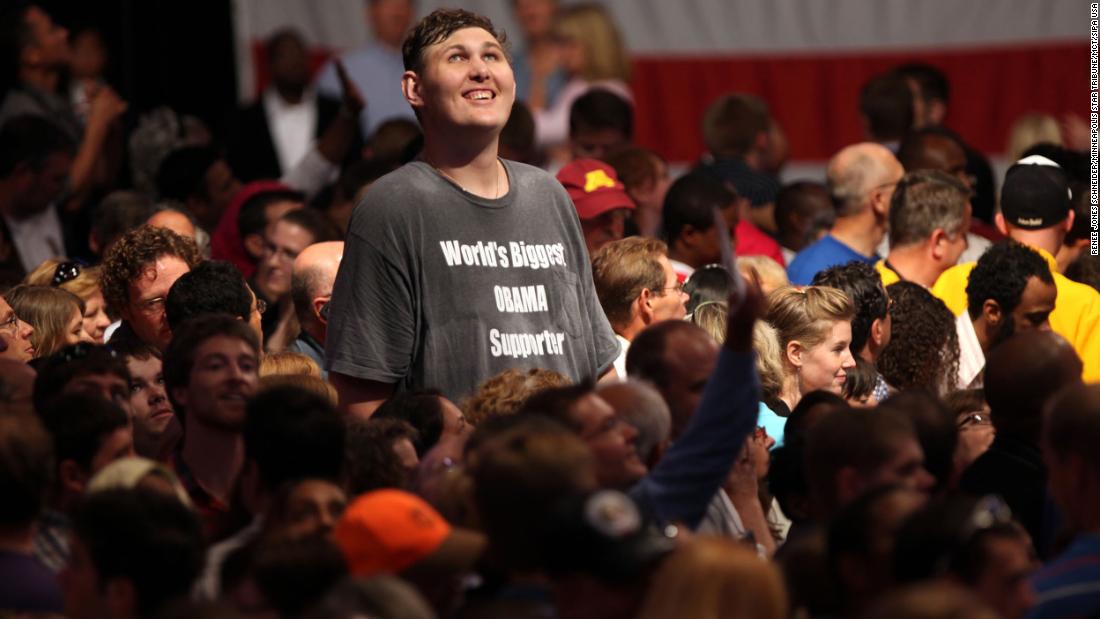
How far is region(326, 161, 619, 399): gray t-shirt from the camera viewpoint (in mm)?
5621

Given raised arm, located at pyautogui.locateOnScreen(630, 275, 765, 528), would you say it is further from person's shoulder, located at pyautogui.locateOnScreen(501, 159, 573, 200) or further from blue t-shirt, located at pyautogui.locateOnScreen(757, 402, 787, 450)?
blue t-shirt, located at pyautogui.locateOnScreen(757, 402, 787, 450)

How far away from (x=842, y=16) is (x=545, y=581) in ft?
32.6

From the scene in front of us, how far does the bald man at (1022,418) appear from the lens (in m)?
5.44

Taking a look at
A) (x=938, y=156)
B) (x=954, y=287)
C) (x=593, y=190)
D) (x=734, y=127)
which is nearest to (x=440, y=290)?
(x=593, y=190)

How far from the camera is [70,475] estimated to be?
486 cm

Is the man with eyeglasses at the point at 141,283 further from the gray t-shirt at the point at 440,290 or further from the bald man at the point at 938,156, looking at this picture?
the bald man at the point at 938,156

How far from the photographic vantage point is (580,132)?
10117mm

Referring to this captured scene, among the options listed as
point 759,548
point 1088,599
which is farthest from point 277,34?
point 1088,599


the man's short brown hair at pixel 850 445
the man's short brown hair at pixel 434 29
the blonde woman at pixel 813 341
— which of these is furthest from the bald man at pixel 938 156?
the man's short brown hair at pixel 850 445

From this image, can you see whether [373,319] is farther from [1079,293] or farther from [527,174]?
[1079,293]

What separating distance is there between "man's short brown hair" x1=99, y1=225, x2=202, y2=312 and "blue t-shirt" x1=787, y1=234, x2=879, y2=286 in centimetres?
297

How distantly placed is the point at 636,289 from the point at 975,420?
4.17 feet

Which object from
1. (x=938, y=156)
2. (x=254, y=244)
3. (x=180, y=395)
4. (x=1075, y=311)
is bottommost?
(x=1075, y=311)

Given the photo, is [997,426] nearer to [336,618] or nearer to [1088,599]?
[1088,599]
